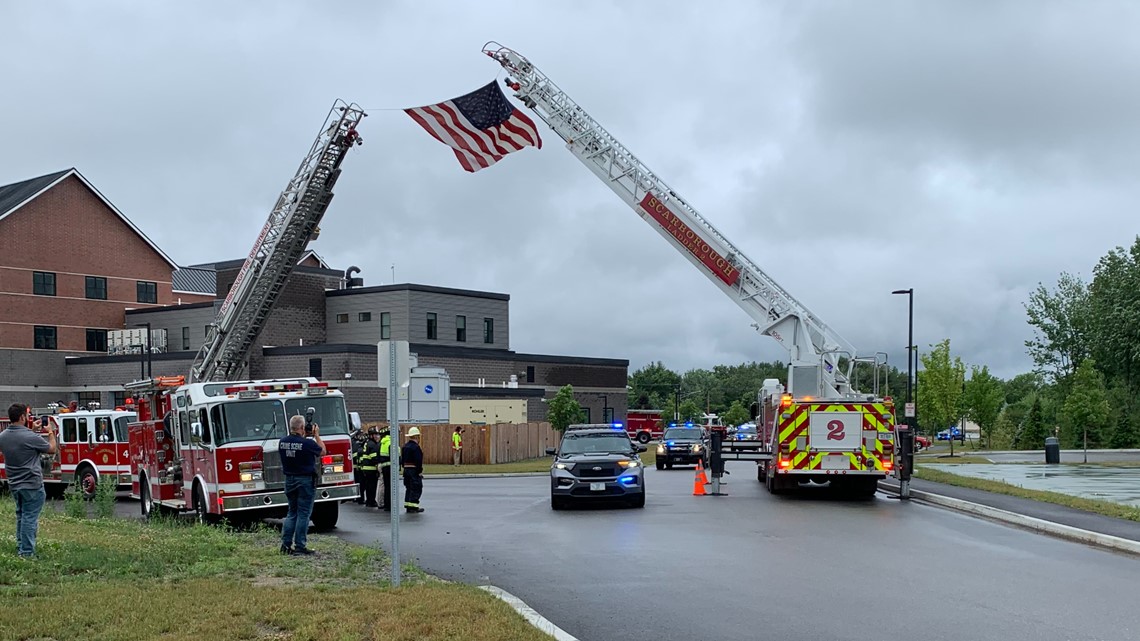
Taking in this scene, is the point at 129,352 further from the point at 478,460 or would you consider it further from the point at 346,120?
the point at 346,120

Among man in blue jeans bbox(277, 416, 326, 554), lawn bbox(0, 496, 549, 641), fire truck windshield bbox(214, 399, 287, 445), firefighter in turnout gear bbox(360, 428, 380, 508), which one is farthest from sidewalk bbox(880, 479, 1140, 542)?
fire truck windshield bbox(214, 399, 287, 445)

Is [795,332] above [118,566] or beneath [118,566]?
above

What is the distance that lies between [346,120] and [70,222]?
4658 centimetres

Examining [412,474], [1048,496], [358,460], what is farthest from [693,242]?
[1048,496]

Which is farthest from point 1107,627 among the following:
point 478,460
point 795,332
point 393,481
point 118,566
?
point 478,460

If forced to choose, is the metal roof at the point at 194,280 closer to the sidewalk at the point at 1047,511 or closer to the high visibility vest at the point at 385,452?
the high visibility vest at the point at 385,452

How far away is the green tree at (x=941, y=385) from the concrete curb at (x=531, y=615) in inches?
1904

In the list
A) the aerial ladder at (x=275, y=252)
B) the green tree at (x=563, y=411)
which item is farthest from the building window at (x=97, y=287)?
the aerial ladder at (x=275, y=252)

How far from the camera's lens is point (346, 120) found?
1136 inches

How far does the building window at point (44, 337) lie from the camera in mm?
65312

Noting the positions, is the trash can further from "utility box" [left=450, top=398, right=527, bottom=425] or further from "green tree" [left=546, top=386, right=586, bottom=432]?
"utility box" [left=450, top=398, right=527, bottom=425]

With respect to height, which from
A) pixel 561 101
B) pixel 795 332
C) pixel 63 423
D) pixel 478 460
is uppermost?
pixel 561 101

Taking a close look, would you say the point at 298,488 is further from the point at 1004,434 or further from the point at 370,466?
the point at 1004,434

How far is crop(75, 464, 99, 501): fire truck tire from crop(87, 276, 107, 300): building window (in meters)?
47.9
